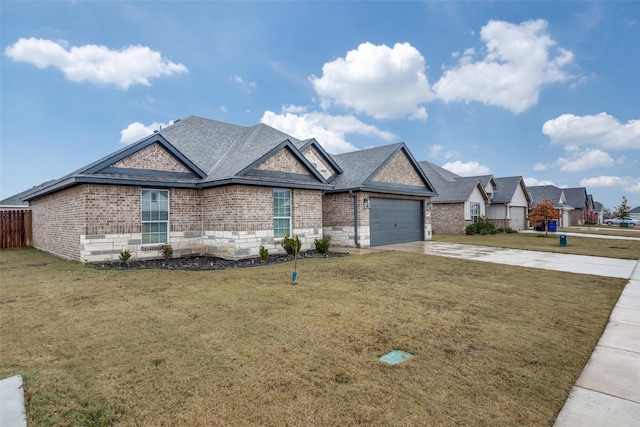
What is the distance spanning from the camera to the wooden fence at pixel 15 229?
59.8 ft

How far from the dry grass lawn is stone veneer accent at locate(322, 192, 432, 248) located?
866 centimetres

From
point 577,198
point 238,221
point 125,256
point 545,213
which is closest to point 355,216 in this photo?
point 238,221

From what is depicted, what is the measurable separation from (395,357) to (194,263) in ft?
31.1

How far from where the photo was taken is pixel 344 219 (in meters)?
17.6

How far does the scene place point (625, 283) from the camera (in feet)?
28.0

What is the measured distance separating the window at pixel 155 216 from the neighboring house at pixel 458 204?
23.4 meters

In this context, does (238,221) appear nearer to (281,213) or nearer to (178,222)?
(281,213)

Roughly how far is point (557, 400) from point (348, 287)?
5185mm

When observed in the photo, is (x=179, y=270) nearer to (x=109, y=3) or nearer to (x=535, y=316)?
(x=535, y=316)

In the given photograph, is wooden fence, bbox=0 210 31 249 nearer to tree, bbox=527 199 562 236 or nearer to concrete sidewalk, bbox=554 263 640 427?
concrete sidewalk, bbox=554 263 640 427

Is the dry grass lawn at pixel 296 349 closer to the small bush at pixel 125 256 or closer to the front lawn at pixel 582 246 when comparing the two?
the small bush at pixel 125 256

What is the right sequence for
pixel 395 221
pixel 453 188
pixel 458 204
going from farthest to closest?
1. pixel 453 188
2. pixel 458 204
3. pixel 395 221

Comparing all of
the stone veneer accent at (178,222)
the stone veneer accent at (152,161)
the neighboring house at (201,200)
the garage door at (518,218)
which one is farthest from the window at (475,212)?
the stone veneer accent at (152,161)

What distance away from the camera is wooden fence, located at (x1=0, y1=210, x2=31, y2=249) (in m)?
18.2
